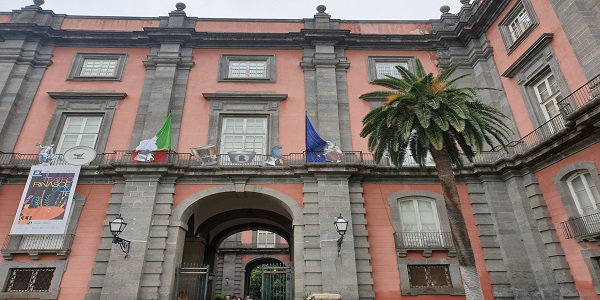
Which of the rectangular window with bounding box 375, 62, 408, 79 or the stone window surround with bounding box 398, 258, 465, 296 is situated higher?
the rectangular window with bounding box 375, 62, 408, 79

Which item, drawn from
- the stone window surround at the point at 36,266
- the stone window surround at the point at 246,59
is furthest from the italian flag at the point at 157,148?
the stone window surround at the point at 36,266

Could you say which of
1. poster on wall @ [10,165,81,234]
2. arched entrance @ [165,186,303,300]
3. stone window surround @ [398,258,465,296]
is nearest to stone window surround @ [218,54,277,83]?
arched entrance @ [165,186,303,300]

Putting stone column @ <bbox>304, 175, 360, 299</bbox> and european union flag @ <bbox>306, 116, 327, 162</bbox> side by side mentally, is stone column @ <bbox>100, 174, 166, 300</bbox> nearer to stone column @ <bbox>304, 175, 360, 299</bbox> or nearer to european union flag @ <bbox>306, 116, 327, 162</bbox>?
stone column @ <bbox>304, 175, 360, 299</bbox>

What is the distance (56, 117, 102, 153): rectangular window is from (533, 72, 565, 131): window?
57.6ft

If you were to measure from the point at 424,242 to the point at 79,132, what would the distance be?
14602mm

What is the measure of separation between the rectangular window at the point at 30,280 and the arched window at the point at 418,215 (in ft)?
41.3

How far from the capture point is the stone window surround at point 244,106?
50.5 ft

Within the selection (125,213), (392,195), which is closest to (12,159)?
(125,213)

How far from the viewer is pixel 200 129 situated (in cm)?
1510

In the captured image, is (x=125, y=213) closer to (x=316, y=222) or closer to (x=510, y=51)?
(x=316, y=222)

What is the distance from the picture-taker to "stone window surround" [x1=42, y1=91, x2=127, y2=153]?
49.2ft

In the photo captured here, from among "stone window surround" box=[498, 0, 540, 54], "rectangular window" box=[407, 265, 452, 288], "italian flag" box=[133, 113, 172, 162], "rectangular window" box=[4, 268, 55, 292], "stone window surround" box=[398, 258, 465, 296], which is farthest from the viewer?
"stone window surround" box=[498, 0, 540, 54]

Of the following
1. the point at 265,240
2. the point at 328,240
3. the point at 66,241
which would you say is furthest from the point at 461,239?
the point at 265,240

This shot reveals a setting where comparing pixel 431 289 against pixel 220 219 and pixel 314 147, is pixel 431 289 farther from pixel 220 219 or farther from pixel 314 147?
pixel 220 219
